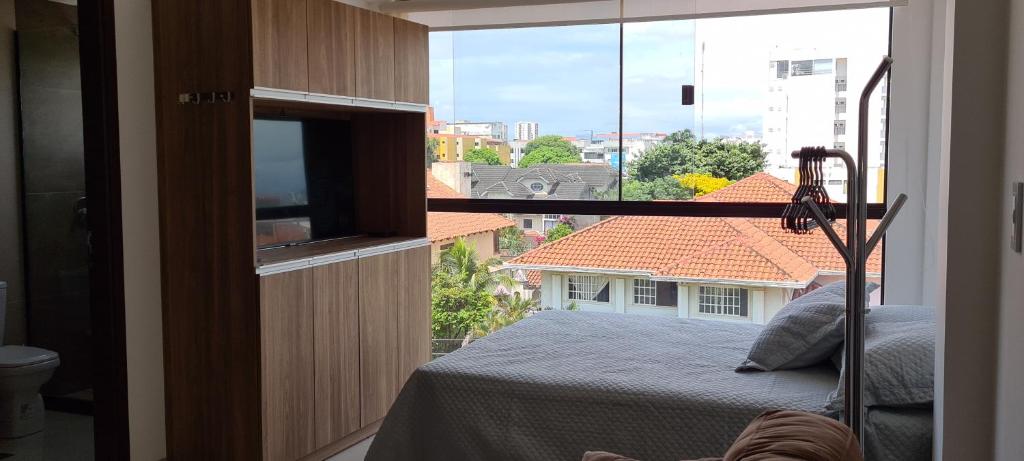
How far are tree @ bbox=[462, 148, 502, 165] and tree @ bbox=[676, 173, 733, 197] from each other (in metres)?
1.07

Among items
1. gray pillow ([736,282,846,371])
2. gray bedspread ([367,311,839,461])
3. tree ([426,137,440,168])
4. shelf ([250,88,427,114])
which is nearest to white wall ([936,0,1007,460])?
gray bedspread ([367,311,839,461])

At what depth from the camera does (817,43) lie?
454 centimetres

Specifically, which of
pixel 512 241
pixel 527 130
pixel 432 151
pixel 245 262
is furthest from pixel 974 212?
pixel 432 151

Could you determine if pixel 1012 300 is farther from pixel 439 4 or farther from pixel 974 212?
pixel 439 4

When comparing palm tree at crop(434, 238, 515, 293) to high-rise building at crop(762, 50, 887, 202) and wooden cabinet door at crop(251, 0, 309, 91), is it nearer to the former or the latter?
high-rise building at crop(762, 50, 887, 202)

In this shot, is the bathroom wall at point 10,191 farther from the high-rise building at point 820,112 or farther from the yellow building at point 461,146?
the high-rise building at point 820,112

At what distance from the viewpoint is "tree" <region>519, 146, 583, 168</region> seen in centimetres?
505

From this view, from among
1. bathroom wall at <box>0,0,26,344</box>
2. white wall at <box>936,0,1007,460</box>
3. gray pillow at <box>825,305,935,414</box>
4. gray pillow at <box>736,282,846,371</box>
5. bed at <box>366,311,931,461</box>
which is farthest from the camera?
bathroom wall at <box>0,0,26,344</box>

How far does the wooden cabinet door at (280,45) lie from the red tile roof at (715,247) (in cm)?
200

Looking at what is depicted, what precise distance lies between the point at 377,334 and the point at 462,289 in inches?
49.1

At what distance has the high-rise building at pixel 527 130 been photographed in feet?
16.8

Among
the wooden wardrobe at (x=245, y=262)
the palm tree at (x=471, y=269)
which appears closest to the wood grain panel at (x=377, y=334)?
the wooden wardrobe at (x=245, y=262)

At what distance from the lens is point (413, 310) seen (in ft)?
14.9

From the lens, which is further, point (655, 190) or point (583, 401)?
point (655, 190)
